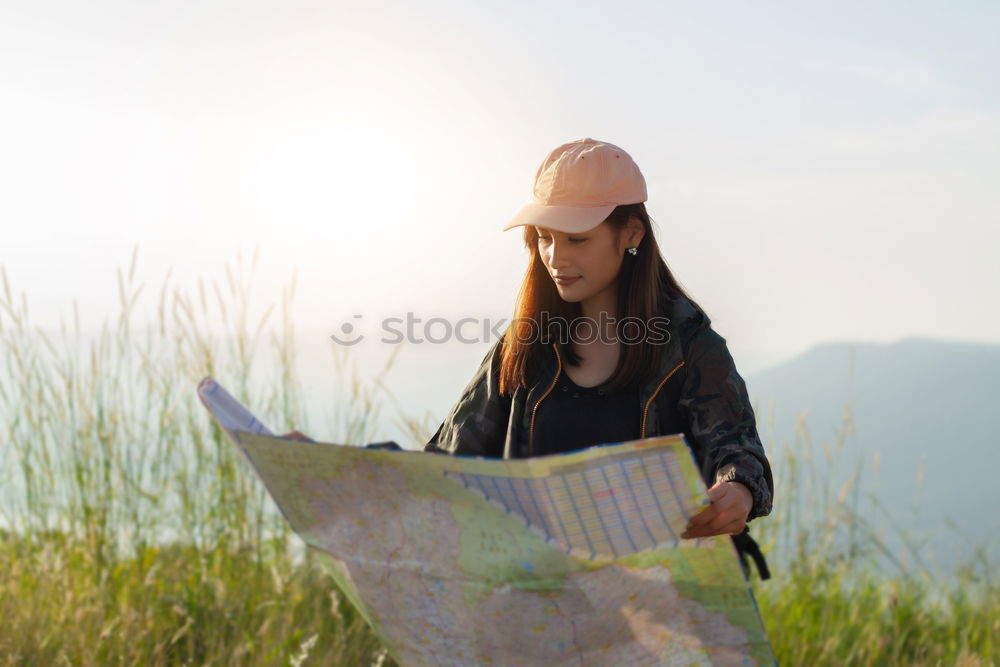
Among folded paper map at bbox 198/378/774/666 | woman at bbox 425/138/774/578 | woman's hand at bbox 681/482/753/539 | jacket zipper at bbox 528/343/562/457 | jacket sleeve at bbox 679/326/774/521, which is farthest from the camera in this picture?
jacket zipper at bbox 528/343/562/457

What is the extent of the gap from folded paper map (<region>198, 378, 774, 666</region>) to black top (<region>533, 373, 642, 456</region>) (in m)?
0.47

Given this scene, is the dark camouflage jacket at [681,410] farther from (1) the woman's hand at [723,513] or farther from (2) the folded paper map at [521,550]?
(2) the folded paper map at [521,550]

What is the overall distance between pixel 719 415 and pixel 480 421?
1.74ft

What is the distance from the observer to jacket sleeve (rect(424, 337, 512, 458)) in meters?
2.12

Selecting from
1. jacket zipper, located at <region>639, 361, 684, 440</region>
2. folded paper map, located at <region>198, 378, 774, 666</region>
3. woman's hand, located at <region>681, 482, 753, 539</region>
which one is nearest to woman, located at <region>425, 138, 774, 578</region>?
jacket zipper, located at <region>639, 361, 684, 440</region>

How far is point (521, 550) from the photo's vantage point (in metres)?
1.49

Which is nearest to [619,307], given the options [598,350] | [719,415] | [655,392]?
[598,350]

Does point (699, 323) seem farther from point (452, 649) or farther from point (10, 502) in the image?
point (10, 502)

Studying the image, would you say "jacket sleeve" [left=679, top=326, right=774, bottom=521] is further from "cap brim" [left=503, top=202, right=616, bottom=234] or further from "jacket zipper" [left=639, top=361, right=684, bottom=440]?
"cap brim" [left=503, top=202, right=616, bottom=234]

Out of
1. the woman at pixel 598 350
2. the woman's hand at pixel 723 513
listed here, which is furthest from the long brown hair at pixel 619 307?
the woman's hand at pixel 723 513

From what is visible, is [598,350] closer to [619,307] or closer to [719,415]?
[619,307]

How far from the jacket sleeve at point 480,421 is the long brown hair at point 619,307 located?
0.10ft

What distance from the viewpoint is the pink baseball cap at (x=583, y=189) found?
1.97 metres

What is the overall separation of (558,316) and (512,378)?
174 mm
